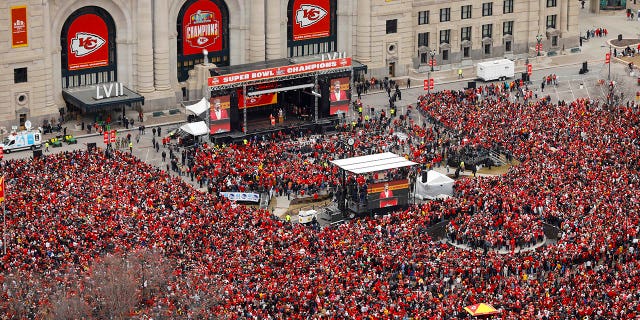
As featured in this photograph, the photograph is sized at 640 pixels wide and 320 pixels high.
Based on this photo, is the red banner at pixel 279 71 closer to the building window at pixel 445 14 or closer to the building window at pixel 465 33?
the building window at pixel 445 14

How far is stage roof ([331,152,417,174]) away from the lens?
137 meters

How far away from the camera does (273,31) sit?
559ft

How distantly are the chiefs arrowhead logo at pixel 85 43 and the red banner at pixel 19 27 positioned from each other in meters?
6.70

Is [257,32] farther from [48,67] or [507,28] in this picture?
[507,28]

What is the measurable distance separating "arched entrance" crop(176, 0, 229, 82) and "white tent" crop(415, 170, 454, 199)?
36381mm

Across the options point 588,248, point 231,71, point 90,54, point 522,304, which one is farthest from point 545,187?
point 90,54

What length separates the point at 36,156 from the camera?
467 feet

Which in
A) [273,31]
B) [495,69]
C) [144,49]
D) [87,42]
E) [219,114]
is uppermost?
[273,31]

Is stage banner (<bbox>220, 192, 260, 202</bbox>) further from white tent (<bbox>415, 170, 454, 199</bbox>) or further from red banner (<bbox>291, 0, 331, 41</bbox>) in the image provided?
red banner (<bbox>291, 0, 331, 41</bbox>)

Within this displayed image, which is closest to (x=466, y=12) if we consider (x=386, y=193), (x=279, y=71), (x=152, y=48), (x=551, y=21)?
(x=551, y=21)

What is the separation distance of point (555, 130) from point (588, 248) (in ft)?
106

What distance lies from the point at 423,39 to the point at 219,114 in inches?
1531

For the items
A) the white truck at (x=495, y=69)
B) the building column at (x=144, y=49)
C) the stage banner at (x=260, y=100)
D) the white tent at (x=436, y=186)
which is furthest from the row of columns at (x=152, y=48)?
the white truck at (x=495, y=69)

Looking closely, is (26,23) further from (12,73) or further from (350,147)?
(350,147)
